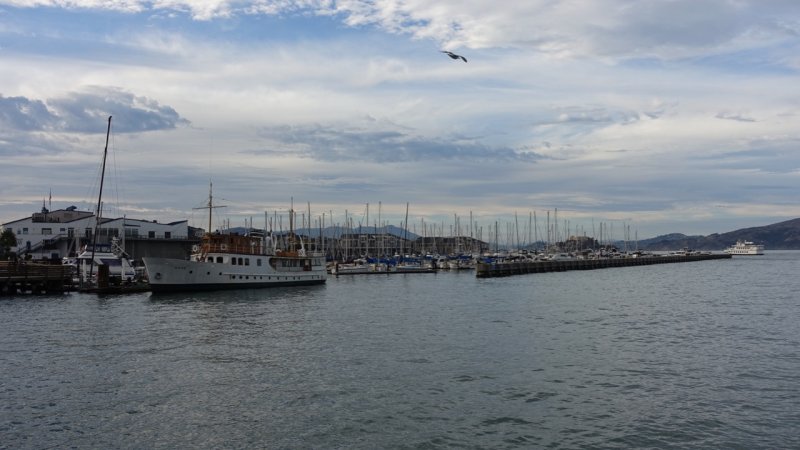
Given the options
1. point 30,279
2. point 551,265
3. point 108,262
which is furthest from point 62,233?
point 551,265

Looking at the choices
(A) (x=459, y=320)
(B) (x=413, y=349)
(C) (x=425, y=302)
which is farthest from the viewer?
(C) (x=425, y=302)

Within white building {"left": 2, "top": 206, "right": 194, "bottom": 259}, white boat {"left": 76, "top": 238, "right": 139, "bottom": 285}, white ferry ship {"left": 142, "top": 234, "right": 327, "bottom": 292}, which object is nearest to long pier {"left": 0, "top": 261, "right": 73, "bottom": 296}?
white ferry ship {"left": 142, "top": 234, "right": 327, "bottom": 292}

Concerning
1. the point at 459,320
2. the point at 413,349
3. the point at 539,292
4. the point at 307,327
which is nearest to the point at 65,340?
the point at 307,327

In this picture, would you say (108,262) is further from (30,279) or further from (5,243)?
(5,243)

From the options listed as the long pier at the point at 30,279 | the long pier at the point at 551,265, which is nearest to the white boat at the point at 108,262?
the long pier at the point at 30,279

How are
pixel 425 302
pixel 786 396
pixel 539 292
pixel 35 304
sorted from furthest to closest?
pixel 539 292, pixel 425 302, pixel 35 304, pixel 786 396

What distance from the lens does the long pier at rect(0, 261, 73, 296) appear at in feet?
198

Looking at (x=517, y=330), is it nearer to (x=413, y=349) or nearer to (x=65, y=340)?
(x=413, y=349)

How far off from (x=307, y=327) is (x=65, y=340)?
1428 centimetres

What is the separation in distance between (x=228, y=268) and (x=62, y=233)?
178ft

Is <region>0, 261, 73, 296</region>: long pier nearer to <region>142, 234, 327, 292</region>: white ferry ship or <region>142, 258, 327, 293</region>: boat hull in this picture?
<region>142, 234, 327, 292</region>: white ferry ship

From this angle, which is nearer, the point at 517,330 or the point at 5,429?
the point at 5,429

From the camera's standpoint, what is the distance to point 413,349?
31.3 m

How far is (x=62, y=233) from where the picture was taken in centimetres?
10619
